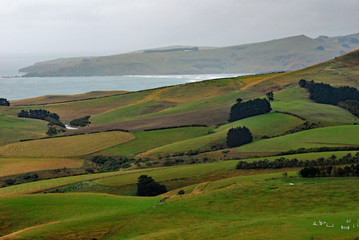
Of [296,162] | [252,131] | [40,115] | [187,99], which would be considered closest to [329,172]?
[296,162]

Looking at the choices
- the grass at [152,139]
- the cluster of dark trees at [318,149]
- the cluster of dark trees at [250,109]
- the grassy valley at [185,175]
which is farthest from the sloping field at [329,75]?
the cluster of dark trees at [318,149]

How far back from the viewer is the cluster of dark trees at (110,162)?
65.0 m

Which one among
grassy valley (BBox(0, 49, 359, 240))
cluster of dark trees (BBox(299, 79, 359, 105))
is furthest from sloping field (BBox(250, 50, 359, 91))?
cluster of dark trees (BBox(299, 79, 359, 105))

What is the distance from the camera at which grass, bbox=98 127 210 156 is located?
76.6 metres

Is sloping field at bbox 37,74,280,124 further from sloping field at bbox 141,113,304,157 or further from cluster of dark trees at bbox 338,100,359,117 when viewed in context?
sloping field at bbox 141,113,304,157

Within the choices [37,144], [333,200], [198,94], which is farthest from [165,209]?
[198,94]

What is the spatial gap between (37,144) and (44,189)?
32551mm

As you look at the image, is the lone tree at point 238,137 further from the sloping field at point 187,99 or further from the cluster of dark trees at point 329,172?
the sloping field at point 187,99

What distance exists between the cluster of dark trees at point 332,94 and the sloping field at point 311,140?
3978 centimetres

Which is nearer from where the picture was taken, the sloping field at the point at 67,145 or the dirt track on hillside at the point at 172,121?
the sloping field at the point at 67,145

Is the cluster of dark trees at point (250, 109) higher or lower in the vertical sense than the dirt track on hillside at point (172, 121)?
higher

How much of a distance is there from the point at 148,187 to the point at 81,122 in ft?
235

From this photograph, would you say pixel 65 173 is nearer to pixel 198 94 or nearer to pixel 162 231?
pixel 162 231

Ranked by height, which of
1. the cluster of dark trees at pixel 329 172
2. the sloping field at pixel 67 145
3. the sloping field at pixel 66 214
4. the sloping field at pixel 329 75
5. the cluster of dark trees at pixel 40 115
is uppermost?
the sloping field at pixel 329 75
